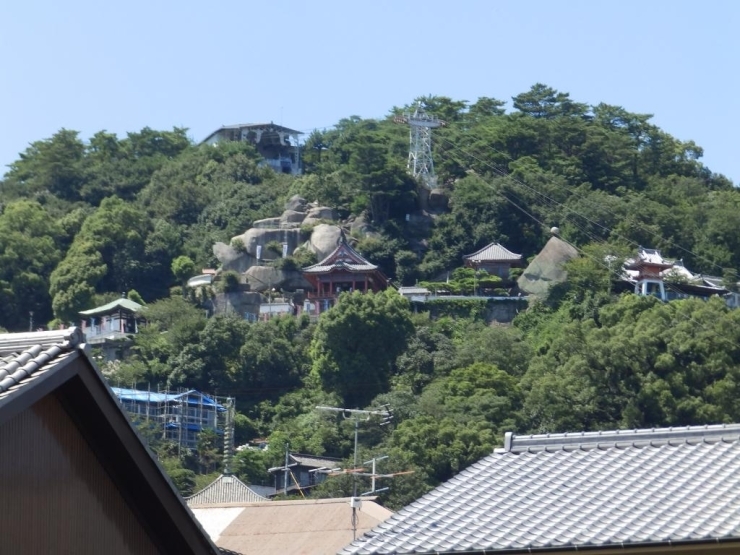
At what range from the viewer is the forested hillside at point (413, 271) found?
48.2 metres

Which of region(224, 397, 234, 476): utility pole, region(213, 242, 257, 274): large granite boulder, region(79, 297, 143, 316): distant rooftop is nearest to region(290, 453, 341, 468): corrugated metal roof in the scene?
region(224, 397, 234, 476): utility pole

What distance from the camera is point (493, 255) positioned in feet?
211

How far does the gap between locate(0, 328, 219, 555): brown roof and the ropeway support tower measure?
64939 mm

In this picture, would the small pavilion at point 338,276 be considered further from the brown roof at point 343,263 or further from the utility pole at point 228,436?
the utility pole at point 228,436

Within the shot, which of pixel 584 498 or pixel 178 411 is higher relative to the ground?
pixel 584 498

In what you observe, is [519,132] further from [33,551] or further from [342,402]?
[33,551]

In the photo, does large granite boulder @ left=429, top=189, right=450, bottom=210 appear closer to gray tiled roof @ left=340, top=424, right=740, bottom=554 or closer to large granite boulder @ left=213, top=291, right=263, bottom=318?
large granite boulder @ left=213, top=291, right=263, bottom=318

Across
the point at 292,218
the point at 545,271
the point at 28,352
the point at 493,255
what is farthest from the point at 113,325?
the point at 28,352

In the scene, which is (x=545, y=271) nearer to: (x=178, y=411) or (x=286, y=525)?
(x=178, y=411)

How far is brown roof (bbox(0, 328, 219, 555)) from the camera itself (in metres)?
6.84

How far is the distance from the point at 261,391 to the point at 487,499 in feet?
165

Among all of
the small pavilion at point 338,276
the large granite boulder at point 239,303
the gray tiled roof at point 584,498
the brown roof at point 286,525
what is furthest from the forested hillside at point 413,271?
the gray tiled roof at point 584,498

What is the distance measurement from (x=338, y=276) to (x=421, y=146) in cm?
1254

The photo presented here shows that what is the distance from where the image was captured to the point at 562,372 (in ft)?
162
